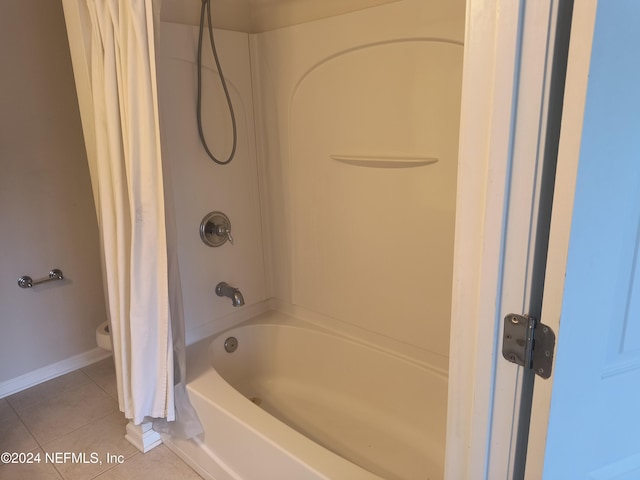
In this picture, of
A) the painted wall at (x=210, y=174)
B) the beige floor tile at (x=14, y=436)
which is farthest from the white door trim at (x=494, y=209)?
the beige floor tile at (x=14, y=436)

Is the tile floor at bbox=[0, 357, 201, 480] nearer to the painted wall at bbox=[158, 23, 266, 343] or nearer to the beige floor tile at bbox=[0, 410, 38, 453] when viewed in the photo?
the beige floor tile at bbox=[0, 410, 38, 453]

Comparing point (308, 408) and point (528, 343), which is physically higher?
point (528, 343)

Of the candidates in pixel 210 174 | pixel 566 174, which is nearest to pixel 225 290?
pixel 210 174

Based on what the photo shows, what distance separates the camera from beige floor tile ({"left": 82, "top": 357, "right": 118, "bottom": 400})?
2.46 m

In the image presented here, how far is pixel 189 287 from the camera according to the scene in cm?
217

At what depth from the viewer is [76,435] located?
2.12 m

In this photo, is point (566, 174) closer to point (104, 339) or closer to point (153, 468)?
point (153, 468)

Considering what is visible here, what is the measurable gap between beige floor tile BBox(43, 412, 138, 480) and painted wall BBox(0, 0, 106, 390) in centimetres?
65

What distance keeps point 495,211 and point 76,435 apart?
224cm

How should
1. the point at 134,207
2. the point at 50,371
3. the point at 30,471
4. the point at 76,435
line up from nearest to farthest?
the point at 134,207 → the point at 30,471 → the point at 76,435 → the point at 50,371

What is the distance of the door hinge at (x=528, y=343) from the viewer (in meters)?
0.70

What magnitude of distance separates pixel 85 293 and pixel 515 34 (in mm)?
2714

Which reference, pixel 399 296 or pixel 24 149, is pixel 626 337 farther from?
pixel 24 149

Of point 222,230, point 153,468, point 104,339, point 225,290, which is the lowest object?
point 153,468
